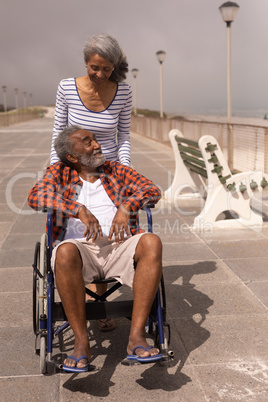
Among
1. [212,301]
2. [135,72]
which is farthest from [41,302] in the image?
[135,72]

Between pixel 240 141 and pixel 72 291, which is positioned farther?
pixel 240 141

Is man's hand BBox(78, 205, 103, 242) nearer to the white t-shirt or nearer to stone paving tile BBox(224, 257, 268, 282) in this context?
the white t-shirt

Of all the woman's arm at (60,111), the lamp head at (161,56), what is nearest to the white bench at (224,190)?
the woman's arm at (60,111)

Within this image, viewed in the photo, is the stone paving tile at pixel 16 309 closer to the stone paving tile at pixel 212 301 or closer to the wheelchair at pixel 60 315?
the wheelchair at pixel 60 315

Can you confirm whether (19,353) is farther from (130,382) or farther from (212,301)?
(212,301)

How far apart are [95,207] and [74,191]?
0.54 feet

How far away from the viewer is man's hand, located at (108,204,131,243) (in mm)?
3090

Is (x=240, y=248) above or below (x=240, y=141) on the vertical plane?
below

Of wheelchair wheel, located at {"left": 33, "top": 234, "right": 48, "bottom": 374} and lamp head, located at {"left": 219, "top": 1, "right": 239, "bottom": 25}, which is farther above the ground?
lamp head, located at {"left": 219, "top": 1, "right": 239, "bottom": 25}

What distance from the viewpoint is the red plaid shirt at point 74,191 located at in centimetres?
313

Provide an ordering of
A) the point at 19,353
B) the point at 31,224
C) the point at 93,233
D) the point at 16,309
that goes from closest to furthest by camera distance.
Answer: the point at 93,233
the point at 19,353
the point at 16,309
the point at 31,224

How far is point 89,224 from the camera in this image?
3055 mm

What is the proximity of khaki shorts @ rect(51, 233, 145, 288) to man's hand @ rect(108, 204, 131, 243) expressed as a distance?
0.06m

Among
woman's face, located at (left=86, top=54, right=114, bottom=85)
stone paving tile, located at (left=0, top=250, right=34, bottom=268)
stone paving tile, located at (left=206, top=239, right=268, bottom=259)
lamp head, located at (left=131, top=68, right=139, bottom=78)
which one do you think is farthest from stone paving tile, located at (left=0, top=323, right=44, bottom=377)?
lamp head, located at (left=131, top=68, right=139, bottom=78)
